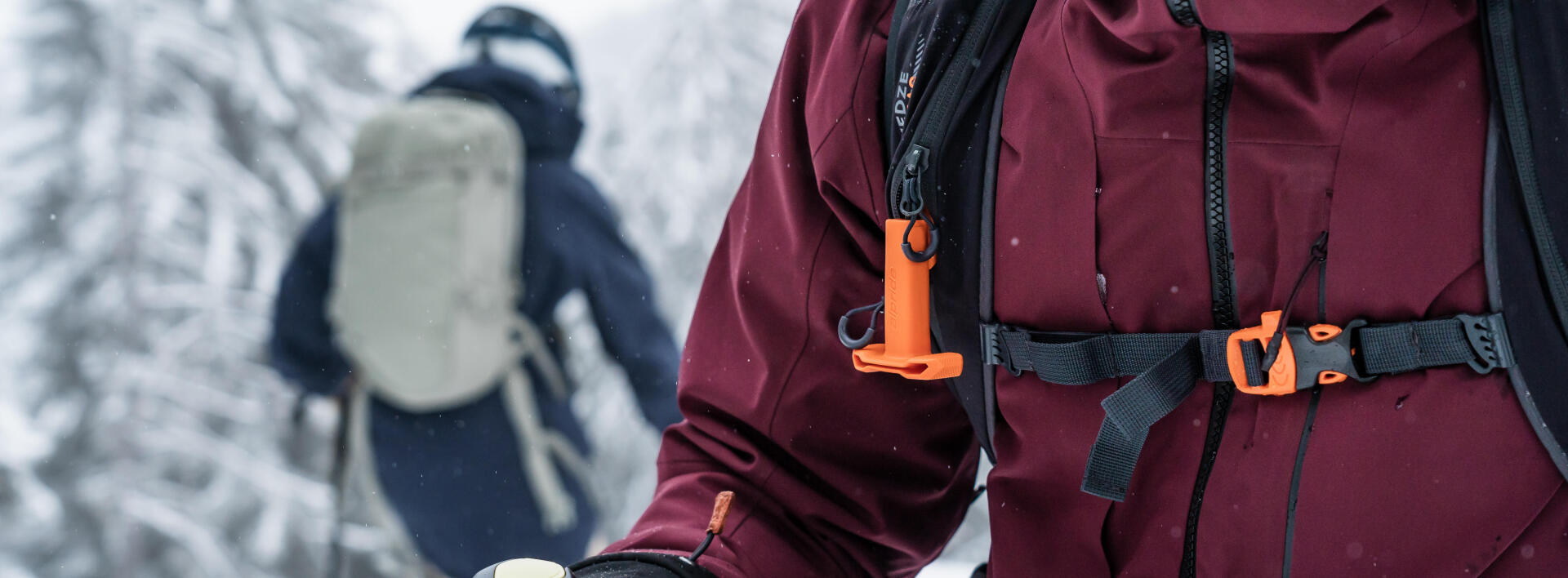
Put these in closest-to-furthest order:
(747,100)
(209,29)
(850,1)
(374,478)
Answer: (850,1)
(374,478)
(209,29)
(747,100)

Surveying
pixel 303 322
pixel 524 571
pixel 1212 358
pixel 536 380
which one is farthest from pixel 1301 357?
pixel 303 322

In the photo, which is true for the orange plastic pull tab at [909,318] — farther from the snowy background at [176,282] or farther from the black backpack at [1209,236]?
the snowy background at [176,282]

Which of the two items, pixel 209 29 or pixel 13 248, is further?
pixel 209 29

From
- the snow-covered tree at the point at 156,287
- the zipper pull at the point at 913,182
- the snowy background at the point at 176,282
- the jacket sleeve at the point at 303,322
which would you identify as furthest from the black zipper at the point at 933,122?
the snow-covered tree at the point at 156,287

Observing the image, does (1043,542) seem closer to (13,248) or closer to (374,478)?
(374,478)

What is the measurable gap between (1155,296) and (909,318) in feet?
0.55

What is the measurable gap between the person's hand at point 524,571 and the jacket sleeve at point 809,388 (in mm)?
179

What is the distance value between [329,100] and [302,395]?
7.29ft

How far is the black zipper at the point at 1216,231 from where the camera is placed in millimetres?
668

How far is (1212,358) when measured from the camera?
68 centimetres


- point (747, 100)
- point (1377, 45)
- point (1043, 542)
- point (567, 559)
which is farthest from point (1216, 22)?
point (747, 100)

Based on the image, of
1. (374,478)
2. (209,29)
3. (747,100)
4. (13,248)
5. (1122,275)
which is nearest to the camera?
(1122,275)

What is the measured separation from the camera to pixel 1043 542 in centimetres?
78

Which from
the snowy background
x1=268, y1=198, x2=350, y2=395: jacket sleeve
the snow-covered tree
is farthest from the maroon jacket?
the snow-covered tree
